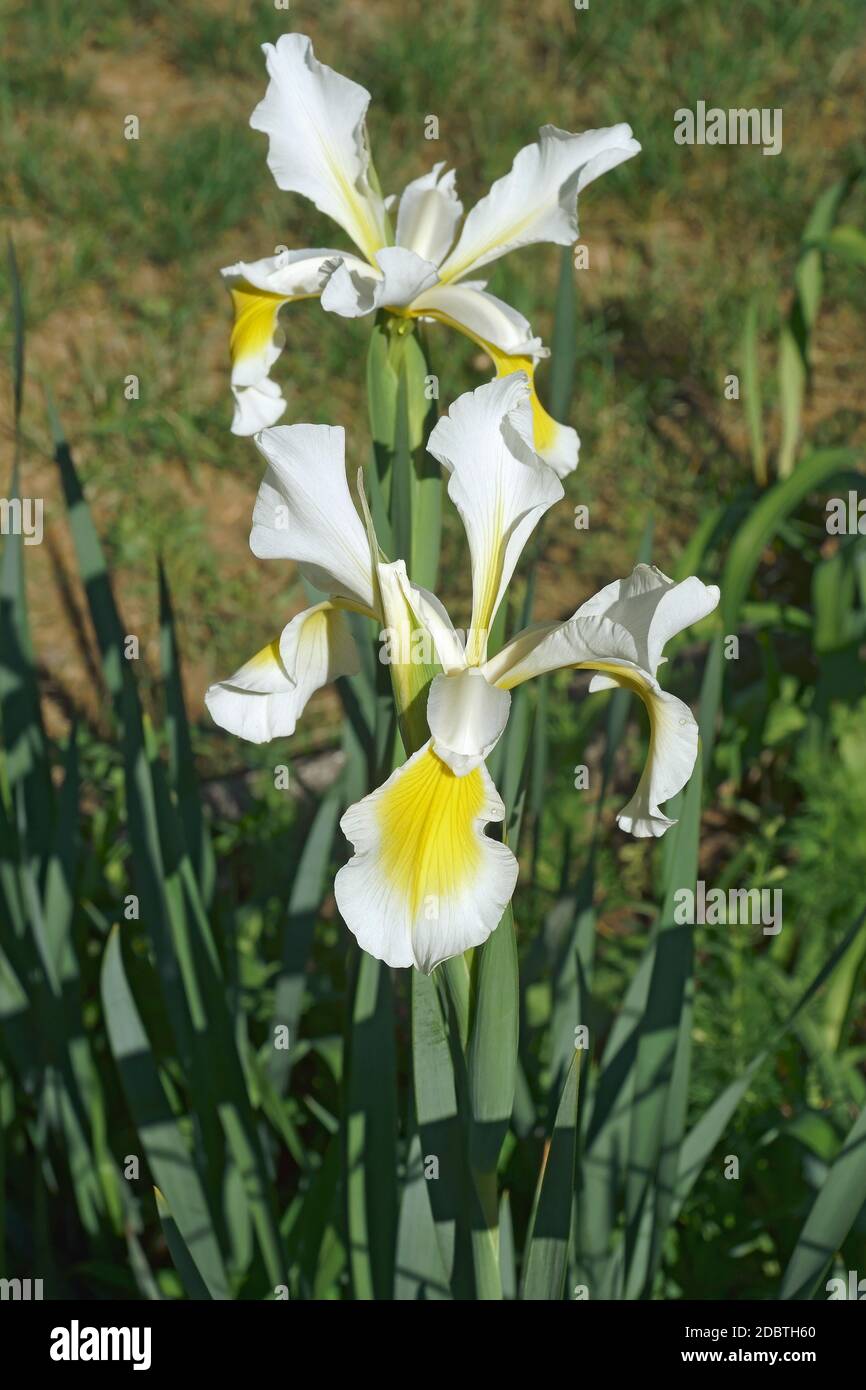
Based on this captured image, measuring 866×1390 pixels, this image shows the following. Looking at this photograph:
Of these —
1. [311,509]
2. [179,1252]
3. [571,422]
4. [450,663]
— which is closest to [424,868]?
[450,663]

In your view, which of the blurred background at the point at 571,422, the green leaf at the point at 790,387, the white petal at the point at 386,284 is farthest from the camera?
the green leaf at the point at 790,387

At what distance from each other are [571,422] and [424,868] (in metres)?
2.31

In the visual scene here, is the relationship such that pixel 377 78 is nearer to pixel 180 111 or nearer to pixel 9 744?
pixel 180 111

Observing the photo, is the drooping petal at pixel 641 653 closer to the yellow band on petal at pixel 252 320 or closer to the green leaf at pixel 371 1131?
the green leaf at pixel 371 1131

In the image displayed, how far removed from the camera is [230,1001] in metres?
1.49

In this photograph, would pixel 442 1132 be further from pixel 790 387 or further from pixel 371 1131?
pixel 790 387

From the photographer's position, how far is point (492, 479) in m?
0.91

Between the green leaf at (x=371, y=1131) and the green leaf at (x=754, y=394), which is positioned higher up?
the green leaf at (x=754, y=394)

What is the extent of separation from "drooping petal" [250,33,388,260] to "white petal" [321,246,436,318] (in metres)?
0.16

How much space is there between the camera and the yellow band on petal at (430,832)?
82cm

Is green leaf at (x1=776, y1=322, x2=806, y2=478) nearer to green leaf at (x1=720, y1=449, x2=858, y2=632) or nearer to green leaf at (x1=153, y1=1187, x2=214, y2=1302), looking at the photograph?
green leaf at (x1=720, y1=449, x2=858, y2=632)

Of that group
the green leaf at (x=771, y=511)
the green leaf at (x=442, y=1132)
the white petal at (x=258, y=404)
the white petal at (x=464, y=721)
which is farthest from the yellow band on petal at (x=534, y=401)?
the green leaf at (x=771, y=511)

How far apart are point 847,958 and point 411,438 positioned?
106 centimetres

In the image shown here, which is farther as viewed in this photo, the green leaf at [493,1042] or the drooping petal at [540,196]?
the drooping petal at [540,196]
